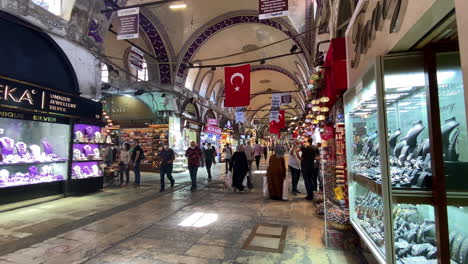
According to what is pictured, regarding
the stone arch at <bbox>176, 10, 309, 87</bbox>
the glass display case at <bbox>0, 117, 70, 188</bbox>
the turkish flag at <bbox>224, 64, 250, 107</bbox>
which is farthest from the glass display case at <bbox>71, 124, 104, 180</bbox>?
the stone arch at <bbox>176, 10, 309, 87</bbox>

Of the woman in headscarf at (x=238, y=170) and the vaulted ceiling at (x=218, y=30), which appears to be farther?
the vaulted ceiling at (x=218, y=30)

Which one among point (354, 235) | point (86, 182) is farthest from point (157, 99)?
point (354, 235)

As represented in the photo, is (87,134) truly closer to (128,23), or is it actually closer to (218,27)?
(128,23)

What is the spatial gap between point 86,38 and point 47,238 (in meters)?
6.07

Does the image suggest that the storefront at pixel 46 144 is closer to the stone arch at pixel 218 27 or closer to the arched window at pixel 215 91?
the stone arch at pixel 218 27

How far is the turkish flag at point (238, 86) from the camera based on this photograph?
8688 millimetres

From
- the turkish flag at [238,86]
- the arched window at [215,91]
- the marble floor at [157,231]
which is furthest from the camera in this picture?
the arched window at [215,91]

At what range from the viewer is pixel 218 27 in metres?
12.4

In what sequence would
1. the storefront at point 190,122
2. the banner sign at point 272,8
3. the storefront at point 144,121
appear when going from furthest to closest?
the storefront at point 190,122 → the storefront at point 144,121 → the banner sign at point 272,8

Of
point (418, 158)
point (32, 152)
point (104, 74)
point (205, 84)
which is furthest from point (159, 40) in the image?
point (418, 158)

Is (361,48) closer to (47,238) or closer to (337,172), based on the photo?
(337,172)

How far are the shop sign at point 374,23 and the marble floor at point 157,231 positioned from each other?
2580 mm

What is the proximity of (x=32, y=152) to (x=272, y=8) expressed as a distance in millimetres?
7071

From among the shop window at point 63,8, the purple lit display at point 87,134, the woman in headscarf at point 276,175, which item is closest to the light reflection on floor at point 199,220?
the woman in headscarf at point 276,175
